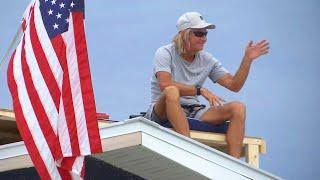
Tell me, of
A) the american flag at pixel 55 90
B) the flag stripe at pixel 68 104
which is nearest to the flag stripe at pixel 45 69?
the american flag at pixel 55 90

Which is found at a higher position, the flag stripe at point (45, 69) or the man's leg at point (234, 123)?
the flag stripe at point (45, 69)

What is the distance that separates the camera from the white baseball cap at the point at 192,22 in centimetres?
909

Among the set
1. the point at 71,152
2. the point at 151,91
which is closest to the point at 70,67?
the point at 71,152

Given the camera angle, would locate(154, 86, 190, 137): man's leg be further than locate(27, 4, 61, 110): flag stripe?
Yes

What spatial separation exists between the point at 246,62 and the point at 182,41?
0.65 metres

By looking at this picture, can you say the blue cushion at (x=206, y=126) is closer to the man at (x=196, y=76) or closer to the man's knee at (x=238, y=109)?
the man at (x=196, y=76)

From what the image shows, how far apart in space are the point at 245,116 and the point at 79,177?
7.19ft

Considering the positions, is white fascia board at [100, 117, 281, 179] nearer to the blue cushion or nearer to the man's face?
the blue cushion

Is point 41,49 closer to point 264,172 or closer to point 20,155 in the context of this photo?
point 20,155

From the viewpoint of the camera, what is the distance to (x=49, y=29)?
25.3 feet

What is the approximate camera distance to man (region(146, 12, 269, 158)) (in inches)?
344

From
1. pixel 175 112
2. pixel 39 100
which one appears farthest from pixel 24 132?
pixel 175 112

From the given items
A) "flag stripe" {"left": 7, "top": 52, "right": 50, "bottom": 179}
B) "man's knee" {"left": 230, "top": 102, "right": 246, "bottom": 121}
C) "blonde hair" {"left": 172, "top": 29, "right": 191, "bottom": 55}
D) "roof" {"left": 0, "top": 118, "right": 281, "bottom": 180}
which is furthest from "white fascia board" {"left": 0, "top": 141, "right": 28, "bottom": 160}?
"man's knee" {"left": 230, "top": 102, "right": 246, "bottom": 121}

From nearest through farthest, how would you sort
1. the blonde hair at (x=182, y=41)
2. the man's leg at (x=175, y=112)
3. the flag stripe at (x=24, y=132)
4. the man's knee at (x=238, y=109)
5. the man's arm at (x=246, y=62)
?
the flag stripe at (x=24, y=132) < the man's leg at (x=175, y=112) < the man's knee at (x=238, y=109) < the man's arm at (x=246, y=62) < the blonde hair at (x=182, y=41)
